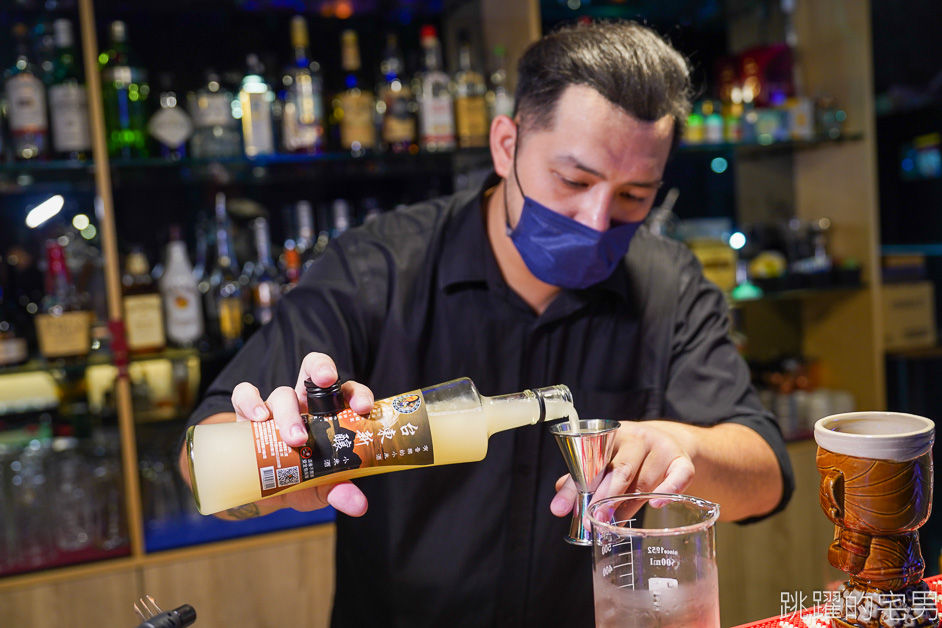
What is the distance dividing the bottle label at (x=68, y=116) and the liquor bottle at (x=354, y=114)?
0.68 metres

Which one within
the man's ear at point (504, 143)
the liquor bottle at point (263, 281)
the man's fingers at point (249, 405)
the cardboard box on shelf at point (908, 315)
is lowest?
the cardboard box on shelf at point (908, 315)

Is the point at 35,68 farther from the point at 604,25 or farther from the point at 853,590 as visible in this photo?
the point at 853,590

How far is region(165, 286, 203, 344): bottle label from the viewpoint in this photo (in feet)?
7.39

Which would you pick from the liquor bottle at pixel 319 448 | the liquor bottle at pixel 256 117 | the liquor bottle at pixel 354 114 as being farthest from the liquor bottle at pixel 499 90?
the liquor bottle at pixel 319 448

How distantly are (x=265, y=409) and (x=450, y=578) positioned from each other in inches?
24.9

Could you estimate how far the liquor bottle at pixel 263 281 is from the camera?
7.66 ft

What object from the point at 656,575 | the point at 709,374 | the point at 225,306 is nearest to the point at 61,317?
the point at 225,306

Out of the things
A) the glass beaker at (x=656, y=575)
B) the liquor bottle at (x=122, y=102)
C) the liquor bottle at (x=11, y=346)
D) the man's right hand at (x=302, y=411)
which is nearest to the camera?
the glass beaker at (x=656, y=575)

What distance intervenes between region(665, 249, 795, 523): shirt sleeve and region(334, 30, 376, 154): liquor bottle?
3.88 ft

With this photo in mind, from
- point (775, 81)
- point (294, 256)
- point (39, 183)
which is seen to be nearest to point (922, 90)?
point (775, 81)

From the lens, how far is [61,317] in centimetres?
212

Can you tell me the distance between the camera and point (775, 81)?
111 inches

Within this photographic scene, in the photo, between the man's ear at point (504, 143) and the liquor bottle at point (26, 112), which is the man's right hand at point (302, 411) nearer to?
the man's ear at point (504, 143)

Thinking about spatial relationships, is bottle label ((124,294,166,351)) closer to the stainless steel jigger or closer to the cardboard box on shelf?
the stainless steel jigger
